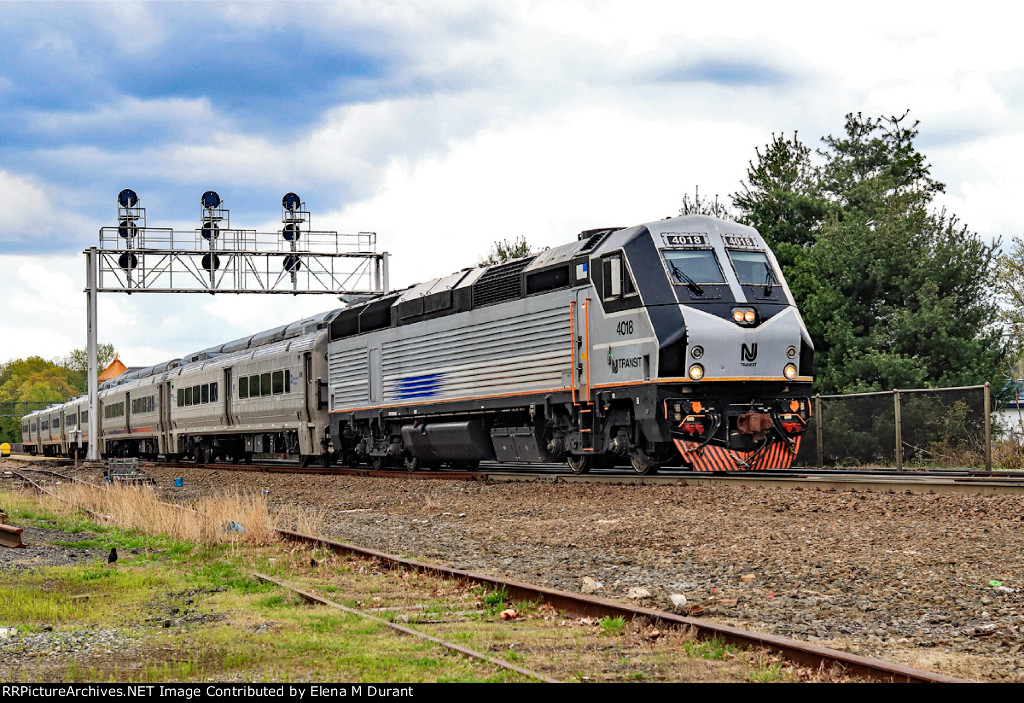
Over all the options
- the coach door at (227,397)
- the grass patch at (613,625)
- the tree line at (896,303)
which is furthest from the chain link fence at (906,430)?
the coach door at (227,397)

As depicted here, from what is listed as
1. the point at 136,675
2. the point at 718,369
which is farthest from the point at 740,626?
the point at 718,369

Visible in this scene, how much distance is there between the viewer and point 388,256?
42625 millimetres

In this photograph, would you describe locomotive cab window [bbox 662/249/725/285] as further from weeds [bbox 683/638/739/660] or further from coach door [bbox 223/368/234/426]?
coach door [bbox 223/368/234/426]

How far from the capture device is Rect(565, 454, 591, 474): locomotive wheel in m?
19.2

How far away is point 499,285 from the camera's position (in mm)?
20703

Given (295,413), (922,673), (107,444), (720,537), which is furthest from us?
(107,444)

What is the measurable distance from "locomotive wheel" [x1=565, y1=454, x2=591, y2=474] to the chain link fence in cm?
574

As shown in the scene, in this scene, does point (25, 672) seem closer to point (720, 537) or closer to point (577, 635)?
point (577, 635)

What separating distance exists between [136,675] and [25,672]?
702 millimetres

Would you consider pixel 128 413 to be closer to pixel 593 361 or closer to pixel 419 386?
pixel 419 386

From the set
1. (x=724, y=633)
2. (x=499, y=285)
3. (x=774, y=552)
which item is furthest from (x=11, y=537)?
(x=499, y=285)

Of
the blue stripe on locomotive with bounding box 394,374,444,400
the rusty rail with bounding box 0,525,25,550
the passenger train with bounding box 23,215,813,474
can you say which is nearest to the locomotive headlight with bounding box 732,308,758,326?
the passenger train with bounding box 23,215,813,474

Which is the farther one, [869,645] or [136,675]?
[869,645]

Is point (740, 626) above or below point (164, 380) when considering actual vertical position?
below
